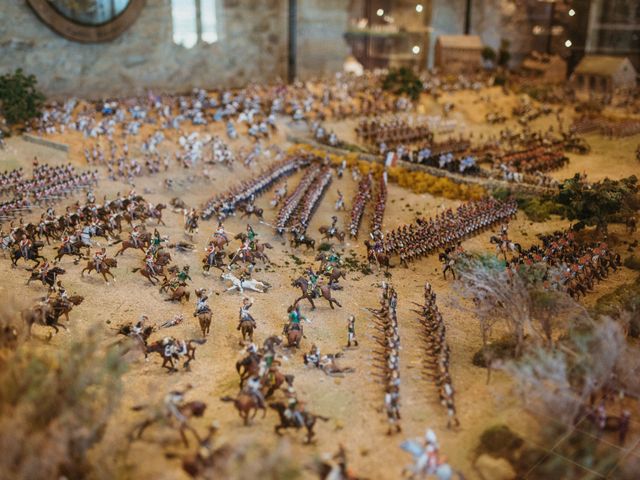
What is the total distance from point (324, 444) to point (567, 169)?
24.5m

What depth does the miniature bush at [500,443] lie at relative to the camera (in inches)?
556

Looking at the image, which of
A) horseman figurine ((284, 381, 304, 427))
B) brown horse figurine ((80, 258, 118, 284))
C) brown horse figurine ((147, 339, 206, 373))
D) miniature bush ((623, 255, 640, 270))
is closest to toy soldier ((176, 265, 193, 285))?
brown horse figurine ((80, 258, 118, 284))

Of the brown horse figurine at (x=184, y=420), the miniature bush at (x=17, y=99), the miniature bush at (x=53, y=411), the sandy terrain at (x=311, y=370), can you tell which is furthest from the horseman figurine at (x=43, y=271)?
the miniature bush at (x=17, y=99)

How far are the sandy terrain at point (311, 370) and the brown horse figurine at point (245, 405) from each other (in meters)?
0.23

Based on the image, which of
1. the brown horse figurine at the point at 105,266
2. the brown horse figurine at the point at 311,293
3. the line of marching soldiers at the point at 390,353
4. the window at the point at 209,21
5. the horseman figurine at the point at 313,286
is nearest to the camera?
the line of marching soldiers at the point at 390,353

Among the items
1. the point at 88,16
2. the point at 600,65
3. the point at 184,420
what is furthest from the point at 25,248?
the point at 600,65

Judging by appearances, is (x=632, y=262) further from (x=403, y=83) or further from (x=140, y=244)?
(x=403, y=83)

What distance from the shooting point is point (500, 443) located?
1438cm

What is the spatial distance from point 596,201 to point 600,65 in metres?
26.6

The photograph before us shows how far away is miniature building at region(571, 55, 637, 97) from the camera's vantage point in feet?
152

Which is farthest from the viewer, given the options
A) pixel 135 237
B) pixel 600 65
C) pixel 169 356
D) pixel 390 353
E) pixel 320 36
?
pixel 320 36

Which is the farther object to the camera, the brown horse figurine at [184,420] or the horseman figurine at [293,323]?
the horseman figurine at [293,323]

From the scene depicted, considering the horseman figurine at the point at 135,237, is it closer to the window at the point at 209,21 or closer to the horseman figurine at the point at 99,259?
the horseman figurine at the point at 99,259

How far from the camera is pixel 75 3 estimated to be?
37.3 meters
